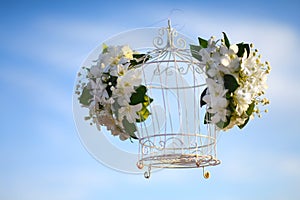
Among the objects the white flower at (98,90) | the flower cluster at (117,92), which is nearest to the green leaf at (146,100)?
the flower cluster at (117,92)

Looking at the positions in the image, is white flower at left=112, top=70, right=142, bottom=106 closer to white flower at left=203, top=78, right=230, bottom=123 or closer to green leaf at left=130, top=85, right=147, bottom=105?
green leaf at left=130, top=85, right=147, bottom=105

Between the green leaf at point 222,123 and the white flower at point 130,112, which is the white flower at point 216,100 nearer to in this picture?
the green leaf at point 222,123

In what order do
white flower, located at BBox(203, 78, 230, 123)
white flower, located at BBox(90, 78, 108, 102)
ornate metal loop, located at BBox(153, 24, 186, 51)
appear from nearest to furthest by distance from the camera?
white flower, located at BBox(203, 78, 230, 123), white flower, located at BBox(90, 78, 108, 102), ornate metal loop, located at BBox(153, 24, 186, 51)

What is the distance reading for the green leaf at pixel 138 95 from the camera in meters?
1.26

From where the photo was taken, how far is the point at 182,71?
1542mm

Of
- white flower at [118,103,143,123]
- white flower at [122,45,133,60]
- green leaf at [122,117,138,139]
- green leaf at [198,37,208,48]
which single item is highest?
green leaf at [198,37,208,48]

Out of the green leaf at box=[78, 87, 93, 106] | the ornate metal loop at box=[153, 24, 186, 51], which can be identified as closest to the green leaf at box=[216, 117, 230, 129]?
the ornate metal loop at box=[153, 24, 186, 51]

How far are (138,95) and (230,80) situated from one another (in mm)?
264

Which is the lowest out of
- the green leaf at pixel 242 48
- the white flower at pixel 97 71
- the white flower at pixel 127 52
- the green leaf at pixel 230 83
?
the green leaf at pixel 230 83

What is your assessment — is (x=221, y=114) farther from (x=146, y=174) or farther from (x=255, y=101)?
(x=146, y=174)

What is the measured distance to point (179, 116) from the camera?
144 centimetres

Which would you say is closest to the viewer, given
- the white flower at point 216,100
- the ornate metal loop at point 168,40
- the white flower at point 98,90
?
the white flower at point 216,100

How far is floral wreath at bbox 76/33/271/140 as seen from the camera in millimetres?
1255

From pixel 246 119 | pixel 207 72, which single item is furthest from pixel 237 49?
pixel 246 119
